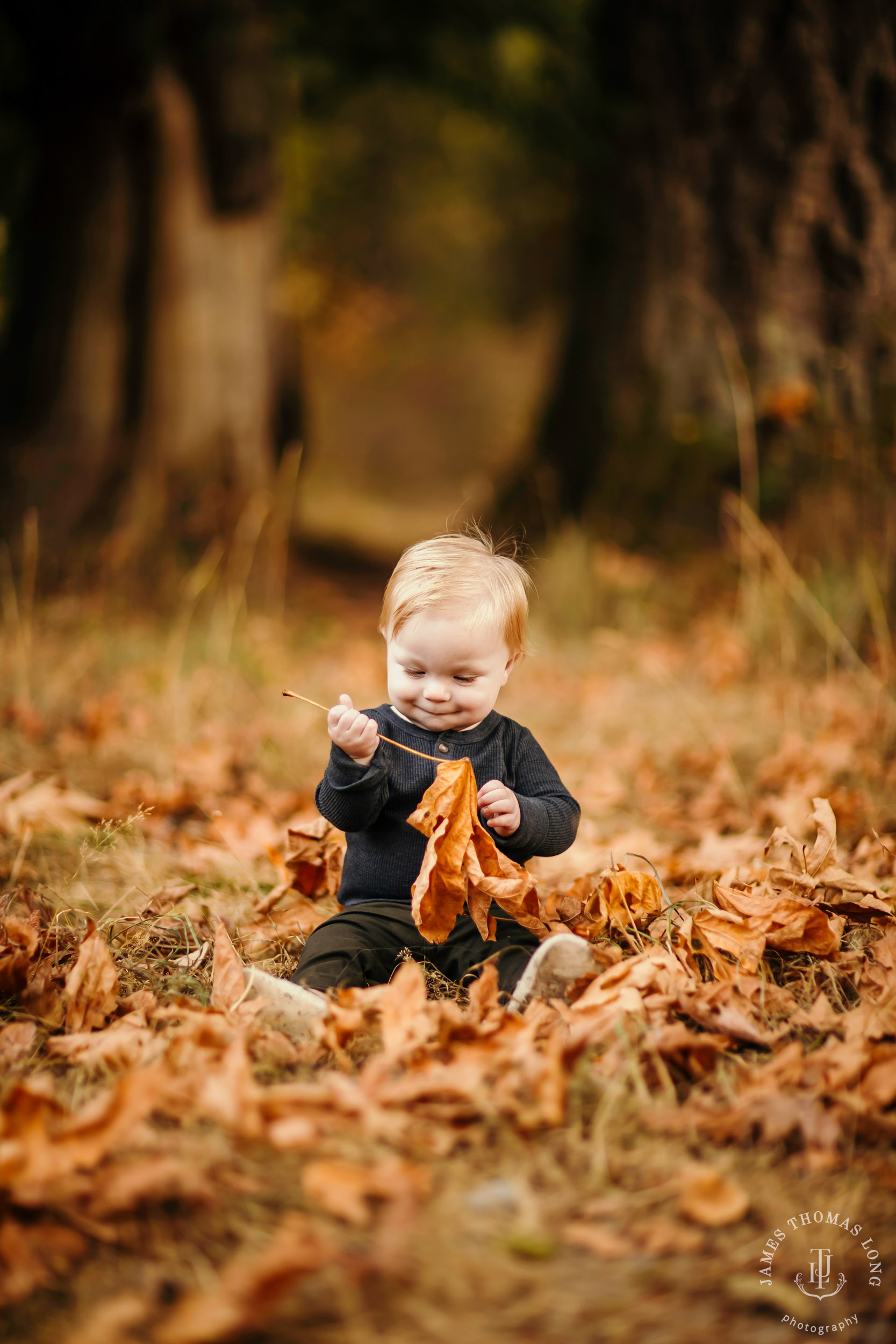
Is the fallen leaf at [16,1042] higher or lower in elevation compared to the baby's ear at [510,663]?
lower

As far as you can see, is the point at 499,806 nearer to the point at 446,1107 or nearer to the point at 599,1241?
the point at 446,1107

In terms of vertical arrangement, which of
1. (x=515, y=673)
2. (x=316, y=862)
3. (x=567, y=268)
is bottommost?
(x=515, y=673)

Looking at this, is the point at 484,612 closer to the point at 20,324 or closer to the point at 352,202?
the point at 20,324

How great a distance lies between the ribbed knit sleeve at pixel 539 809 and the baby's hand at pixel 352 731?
0.32m

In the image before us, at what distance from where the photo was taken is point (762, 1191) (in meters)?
1.24

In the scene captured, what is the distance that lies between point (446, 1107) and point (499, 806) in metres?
Answer: 0.59

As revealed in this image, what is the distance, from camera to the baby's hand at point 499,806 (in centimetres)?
181

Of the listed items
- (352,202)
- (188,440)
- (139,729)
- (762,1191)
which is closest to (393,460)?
(352,202)

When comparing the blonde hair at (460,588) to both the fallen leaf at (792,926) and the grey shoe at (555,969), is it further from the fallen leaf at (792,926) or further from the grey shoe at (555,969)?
the fallen leaf at (792,926)

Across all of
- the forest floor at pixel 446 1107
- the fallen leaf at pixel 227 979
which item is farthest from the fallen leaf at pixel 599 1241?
the fallen leaf at pixel 227 979

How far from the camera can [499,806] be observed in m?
1.80

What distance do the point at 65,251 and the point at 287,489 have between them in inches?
73.6

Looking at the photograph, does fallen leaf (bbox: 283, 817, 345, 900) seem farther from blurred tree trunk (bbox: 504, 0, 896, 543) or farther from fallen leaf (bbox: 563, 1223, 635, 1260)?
blurred tree trunk (bbox: 504, 0, 896, 543)

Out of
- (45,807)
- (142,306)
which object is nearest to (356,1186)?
(45,807)
